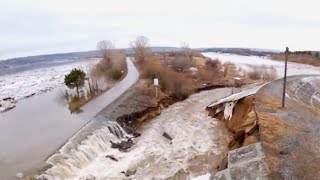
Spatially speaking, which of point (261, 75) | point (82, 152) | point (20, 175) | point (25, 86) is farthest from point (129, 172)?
point (25, 86)

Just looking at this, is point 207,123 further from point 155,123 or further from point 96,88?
point 96,88

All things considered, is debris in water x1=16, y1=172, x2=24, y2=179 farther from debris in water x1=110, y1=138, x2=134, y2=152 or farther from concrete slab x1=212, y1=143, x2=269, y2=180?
concrete slab x1=212, y1=143, x2=269, y2=180

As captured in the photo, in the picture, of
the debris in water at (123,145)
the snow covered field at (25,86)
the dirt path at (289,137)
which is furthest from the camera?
the snow covered field at (25,86)

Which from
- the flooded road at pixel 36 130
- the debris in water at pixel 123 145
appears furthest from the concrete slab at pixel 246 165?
the flooded road at pixel 36 130

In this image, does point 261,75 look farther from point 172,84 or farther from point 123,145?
point 123,145

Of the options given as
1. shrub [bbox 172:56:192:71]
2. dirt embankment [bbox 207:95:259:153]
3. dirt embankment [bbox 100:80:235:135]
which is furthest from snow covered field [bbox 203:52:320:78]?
dirt embankment [bbox 207:95:259:153]

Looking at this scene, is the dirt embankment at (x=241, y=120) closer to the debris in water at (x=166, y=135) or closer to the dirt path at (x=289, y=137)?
the dirt path at (x=289, y=137)
